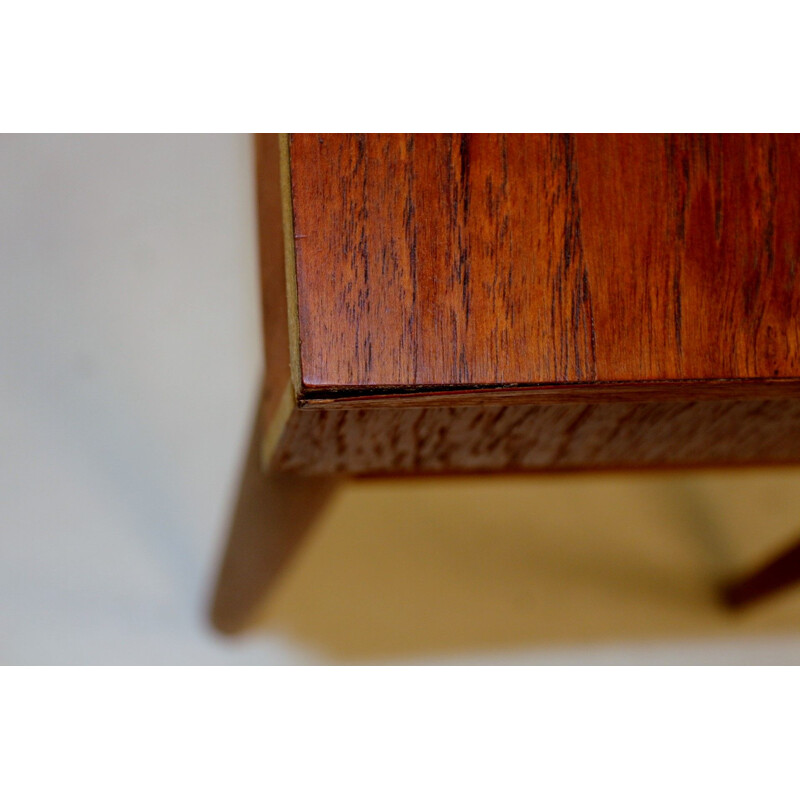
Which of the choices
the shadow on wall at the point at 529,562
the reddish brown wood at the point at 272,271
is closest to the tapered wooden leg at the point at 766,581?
the shadow on wall at the point at 529,562

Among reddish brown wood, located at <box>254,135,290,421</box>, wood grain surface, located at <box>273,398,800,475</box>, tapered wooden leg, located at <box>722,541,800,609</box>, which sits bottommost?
tapered wooden leg, located at <box>722,541,800,609</box>

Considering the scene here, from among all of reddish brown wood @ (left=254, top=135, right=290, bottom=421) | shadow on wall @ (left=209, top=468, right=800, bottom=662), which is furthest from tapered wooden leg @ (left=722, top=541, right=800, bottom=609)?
reddish brown wood @ (left=254, top=135, right=290, bottom=421)

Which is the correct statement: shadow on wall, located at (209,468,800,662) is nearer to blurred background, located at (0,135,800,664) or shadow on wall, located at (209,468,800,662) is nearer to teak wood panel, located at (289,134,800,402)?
blurred background, located at (0,135,800,664)

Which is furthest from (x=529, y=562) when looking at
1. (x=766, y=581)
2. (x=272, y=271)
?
(x=272, y=271)

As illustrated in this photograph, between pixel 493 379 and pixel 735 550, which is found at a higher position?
pixel 493 379

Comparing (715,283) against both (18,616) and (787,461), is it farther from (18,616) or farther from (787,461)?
(18,616)

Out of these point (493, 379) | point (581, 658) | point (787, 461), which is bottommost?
point (581, 658)

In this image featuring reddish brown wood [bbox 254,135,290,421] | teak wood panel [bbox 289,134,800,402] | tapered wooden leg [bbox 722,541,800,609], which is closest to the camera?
teak wood panel [bbox 289,134,800,402]

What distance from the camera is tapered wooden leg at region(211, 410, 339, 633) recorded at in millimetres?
744

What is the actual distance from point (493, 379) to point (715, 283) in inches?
5.1

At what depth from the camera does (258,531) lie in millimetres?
771

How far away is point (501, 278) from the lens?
462 mm

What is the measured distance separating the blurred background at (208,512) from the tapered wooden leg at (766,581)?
0.01 meters

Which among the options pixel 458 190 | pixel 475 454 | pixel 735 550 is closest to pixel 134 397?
pixel 475 454
